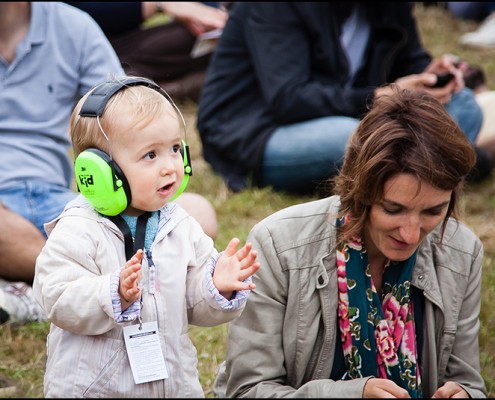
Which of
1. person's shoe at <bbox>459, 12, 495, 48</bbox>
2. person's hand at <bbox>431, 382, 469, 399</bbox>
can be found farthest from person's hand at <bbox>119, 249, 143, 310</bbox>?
person's shoe at <bbox>459, 12, 495, 48</bbox>

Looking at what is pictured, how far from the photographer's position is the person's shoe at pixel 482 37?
293 inches

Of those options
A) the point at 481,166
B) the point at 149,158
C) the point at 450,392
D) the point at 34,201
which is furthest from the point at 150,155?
the point at 481,166

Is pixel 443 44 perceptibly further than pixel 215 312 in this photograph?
Yes

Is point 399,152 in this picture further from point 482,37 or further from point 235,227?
point 482,37

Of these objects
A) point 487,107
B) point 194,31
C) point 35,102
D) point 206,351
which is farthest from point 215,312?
point 194,31

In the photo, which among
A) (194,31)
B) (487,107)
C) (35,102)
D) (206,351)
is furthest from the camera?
(194,31)

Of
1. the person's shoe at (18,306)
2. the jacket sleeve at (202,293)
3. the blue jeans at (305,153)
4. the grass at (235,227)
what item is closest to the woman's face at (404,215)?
the jacket sleeve at (202,293)

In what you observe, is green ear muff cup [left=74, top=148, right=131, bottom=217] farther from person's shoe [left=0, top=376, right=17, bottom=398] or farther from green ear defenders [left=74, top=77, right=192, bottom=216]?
person's shoe [left=0, top=376, right=17, bottom=398]

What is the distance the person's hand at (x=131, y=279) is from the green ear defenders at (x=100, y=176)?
0.17 meters

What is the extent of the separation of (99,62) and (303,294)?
1.69 m

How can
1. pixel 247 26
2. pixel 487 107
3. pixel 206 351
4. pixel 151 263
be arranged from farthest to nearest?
1. pixel 487 107
2. pixel 247 26
3. pixel 206 351
4. pixel 151 263

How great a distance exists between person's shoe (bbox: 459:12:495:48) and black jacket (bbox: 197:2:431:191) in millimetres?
2601

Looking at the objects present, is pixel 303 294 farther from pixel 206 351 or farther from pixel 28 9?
pixel 28 9

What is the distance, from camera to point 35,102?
374cm
